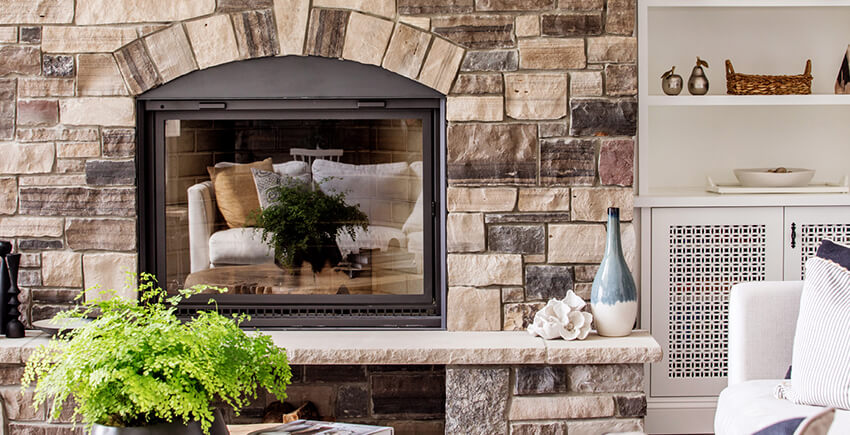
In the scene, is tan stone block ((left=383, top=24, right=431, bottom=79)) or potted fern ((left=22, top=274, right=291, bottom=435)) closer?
potted fern ((left=22, top=274, right=291, bottom=435))

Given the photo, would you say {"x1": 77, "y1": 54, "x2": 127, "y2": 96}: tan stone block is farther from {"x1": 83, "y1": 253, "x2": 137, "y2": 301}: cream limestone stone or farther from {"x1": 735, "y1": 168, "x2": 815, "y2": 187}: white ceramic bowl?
{"x1": 735, "y1": 168, "x2": 815, "y2": 187}: white ceramic bowl

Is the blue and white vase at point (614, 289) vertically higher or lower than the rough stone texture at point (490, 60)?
lower

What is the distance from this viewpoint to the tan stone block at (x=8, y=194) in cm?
291

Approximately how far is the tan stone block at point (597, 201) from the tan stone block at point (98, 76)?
1.62 meters

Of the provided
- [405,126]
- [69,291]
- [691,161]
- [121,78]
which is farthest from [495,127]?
[69,291]

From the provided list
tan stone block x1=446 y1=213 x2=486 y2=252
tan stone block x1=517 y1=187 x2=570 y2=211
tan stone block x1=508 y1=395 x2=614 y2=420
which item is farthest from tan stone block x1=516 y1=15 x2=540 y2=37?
tan stone block x1=508 y1=395 x2=614 y2=420

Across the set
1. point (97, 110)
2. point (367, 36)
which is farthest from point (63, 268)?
point (367, 36)

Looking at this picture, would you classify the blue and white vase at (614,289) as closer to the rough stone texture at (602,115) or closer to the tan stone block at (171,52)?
the rough stone texture at (602,115)

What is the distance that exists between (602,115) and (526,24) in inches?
16.1

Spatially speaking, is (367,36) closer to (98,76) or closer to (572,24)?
(572,24)

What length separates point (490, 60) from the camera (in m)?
2.85

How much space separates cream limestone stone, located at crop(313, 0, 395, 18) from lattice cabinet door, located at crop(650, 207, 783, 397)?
1210 mm

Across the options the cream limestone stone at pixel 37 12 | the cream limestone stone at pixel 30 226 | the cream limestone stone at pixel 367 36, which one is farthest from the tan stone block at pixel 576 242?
the cream limestone stone at pixel 37 12

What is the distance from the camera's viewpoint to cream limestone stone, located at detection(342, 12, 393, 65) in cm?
283
